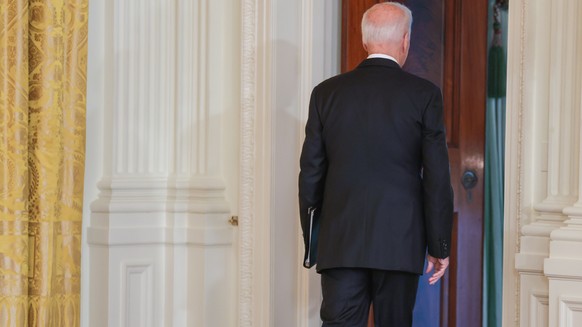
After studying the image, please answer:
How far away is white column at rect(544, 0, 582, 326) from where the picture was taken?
319 centimetres

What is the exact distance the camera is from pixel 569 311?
3197 mm

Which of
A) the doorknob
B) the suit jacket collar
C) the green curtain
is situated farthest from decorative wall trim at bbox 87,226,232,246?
the suit jacket collar

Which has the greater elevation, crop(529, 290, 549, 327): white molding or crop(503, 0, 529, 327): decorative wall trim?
crop(503, 0, 529, 327): decorative wall trim

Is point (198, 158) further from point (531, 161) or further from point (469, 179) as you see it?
point (531, 161)

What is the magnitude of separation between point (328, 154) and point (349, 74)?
0.30 metres

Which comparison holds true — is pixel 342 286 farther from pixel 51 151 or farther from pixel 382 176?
pixel 51 151

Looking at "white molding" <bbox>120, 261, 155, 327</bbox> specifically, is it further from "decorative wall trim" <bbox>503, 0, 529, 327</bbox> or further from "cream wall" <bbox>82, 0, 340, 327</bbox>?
"decorative wall trim" <bbox>503, 0, 529, 327</bbox>

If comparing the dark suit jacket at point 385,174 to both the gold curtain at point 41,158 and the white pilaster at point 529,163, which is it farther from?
the gold curtain at point 41,158

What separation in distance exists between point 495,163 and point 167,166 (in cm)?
156

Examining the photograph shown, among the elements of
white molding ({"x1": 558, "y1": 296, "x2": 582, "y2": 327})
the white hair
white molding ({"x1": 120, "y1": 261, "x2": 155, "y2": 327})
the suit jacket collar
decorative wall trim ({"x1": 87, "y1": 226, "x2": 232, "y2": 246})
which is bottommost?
white molding ({"x1": 120, "y1": 261, "x2": 155, "y2": 327})

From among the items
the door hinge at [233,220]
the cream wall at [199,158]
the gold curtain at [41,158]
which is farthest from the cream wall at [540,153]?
the gold curtain at [41,158]

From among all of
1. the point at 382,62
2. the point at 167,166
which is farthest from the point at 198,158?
the point at 382,62

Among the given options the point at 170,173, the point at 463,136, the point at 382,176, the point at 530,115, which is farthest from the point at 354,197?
the point at 170,173

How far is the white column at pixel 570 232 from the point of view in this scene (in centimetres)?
319
